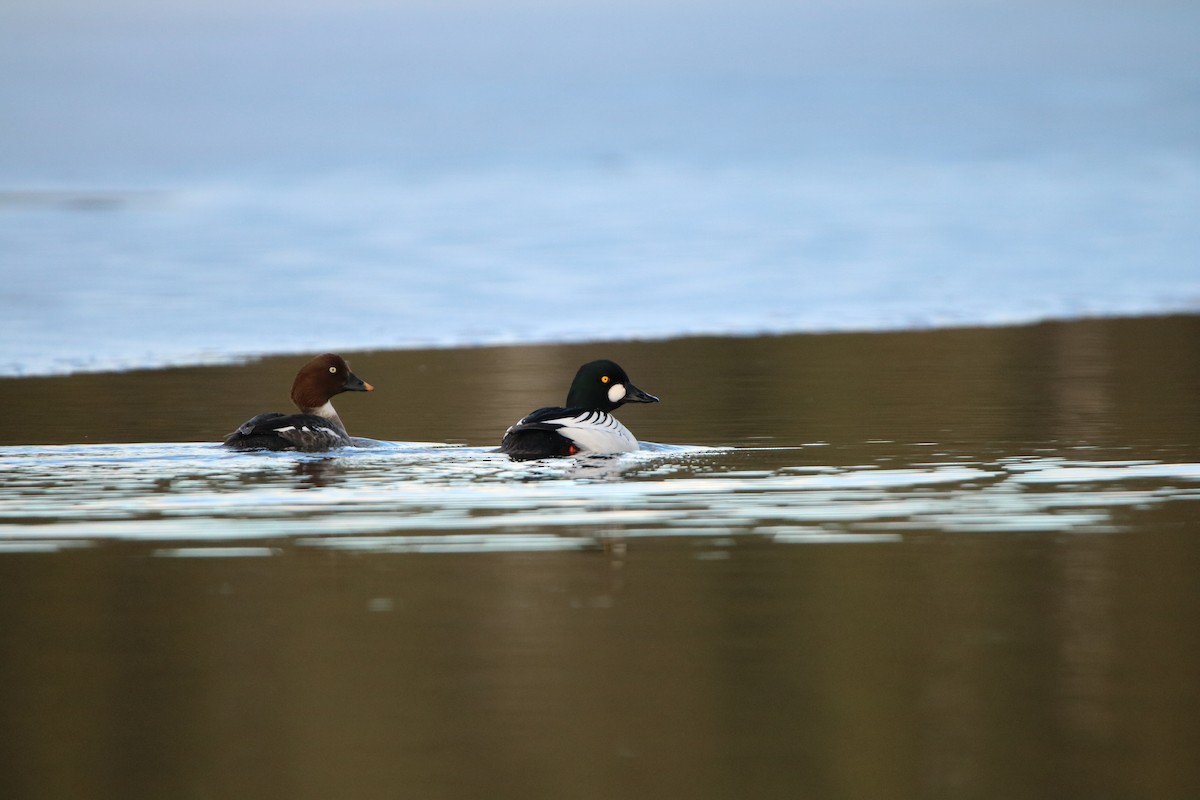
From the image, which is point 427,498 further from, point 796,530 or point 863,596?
point 863,596

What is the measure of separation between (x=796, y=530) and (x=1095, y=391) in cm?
681

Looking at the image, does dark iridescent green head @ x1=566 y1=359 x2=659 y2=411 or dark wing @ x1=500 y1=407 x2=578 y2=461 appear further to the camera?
dark iridescent green head @ x1=566 y1=359 x2=659 y2=411

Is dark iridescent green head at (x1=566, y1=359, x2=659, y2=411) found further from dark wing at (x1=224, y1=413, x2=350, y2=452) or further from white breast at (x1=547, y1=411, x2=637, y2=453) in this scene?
dark wing at (x1=224, y1=413, x2=350, y2=452)

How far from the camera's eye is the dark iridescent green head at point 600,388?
12.4m

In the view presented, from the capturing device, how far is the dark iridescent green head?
487 inches

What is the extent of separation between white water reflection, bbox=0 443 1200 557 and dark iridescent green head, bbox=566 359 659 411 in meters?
0.93

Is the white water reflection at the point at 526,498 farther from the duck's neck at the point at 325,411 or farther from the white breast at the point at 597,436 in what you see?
the duck's neck at the point at 325,411

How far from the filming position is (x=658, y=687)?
582 cm

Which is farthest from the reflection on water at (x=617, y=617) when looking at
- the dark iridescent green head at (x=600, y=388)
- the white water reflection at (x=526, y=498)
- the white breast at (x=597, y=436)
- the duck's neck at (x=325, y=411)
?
the duck's neck at (x=325, y=411)

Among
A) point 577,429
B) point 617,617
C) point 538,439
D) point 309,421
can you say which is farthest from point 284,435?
point 617,617

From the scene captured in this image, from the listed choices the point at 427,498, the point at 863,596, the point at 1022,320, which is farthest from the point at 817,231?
the point at 863,596

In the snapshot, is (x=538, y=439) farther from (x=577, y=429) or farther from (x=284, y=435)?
(x=284, y=435)

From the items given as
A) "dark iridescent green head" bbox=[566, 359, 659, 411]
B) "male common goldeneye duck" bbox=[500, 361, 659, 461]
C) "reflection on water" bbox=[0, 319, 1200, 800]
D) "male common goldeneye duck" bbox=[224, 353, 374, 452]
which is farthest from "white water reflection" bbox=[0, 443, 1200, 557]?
"dark iridescent green head" bbox=[566, 359, 659, 411]

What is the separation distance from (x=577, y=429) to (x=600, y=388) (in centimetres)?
74
